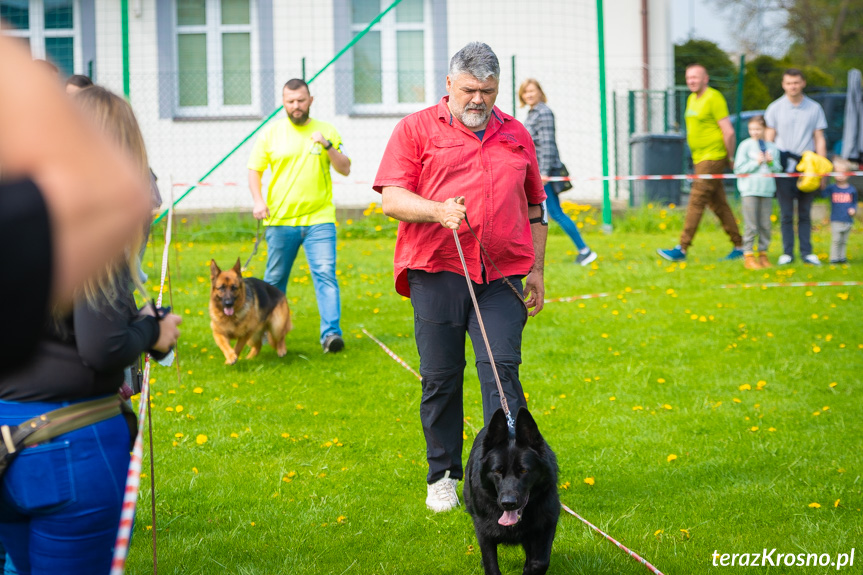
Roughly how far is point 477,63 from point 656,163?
12.6 metres

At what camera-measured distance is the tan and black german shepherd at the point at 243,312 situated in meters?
A: 7.20

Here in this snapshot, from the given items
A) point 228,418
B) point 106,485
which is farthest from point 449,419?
point 106,485

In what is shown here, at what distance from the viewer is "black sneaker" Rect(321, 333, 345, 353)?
748 cm

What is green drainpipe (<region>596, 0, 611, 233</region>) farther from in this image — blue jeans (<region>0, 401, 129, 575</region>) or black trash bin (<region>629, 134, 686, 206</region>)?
blue jeans (<region>0, 401, 129, 575</region>)

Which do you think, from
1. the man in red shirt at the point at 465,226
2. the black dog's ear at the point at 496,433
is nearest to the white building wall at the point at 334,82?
the man in red shirt at the point at 465,226

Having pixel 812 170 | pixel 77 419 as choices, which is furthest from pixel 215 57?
pixel 77 419

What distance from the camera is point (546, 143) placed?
10961 mm

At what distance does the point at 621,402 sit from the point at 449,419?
85.3 inches

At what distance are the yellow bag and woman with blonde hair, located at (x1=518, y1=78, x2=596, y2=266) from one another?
8.59ft

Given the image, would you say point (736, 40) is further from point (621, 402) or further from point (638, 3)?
Answer: point (621, 402)

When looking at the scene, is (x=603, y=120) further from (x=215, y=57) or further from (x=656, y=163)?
(x=215, y=57)

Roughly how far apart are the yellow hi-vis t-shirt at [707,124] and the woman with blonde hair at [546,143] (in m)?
1.71

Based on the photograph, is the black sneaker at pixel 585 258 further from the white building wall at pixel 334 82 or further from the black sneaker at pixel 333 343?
the black sneaker at pixel 333 343

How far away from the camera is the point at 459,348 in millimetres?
4238
